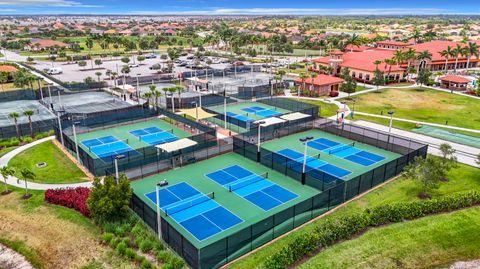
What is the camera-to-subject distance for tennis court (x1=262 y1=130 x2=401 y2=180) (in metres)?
31.6

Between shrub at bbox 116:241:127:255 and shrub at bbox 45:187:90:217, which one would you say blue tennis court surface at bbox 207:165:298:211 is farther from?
shrub at bbox 45:187:90:217

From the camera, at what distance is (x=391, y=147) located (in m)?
34.9

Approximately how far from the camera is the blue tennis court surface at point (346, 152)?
33.4m

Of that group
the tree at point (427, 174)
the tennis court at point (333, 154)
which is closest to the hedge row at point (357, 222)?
the tree at point (427, 174)

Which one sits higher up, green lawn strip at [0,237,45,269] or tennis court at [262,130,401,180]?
tennis court at [262,130,401,180]

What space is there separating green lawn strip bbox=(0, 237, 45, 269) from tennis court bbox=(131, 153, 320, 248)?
7.36 meters

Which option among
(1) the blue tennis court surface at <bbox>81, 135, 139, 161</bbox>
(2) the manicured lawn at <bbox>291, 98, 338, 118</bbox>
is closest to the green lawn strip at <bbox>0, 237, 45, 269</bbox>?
(1) the blue tennis court surface at <bbox>81, 135, 139, 161</bbox>

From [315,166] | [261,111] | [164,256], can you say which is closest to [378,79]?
[261,111]

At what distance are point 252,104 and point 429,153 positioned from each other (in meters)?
25.6

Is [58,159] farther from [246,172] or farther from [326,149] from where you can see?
[326,149]

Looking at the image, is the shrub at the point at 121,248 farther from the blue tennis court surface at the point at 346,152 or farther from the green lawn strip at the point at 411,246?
the blue tennis court surface at the point at 346,152

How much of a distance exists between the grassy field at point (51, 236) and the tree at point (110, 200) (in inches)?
49.3

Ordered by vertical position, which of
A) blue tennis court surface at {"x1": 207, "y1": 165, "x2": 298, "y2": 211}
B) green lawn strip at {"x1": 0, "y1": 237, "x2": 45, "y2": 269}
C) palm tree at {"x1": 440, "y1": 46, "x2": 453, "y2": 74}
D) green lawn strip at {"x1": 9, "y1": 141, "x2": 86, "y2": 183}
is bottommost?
green lawn strip at {"x1": 0, "y1": 237, "x2": 45, "y2": 269}

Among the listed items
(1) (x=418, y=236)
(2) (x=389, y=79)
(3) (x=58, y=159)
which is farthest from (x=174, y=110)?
(2) (x=389, y=79)
